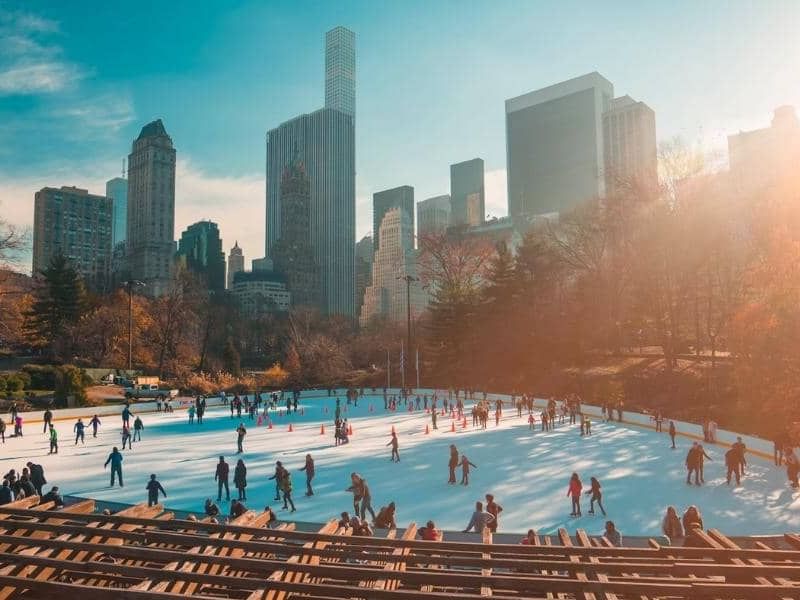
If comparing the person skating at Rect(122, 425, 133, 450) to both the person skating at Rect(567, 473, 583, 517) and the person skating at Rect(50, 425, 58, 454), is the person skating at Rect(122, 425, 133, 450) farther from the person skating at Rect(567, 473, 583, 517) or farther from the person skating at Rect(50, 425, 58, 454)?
the person skating at Rect(567, 473, 583, 517)

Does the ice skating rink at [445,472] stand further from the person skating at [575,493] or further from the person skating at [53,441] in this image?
the person skating at [53,441]

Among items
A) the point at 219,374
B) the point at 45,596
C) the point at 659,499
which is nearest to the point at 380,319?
the point at 219,374

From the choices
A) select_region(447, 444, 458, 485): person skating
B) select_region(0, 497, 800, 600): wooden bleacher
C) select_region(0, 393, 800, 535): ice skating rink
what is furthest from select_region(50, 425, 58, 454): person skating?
select_region(0, 497, 800, 600): wooden bleacher

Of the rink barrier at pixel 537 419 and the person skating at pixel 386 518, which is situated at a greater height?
the person skating at pixel 386 518

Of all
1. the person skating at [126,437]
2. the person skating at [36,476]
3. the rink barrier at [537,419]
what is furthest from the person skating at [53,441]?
the rink barrier at [537,419]

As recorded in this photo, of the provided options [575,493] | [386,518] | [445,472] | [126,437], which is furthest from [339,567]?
[126,437]

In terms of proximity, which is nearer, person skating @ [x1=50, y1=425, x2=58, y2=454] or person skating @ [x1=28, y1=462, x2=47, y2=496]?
person skating @ [x1=28, y1=462, x2=47, y2=496]
